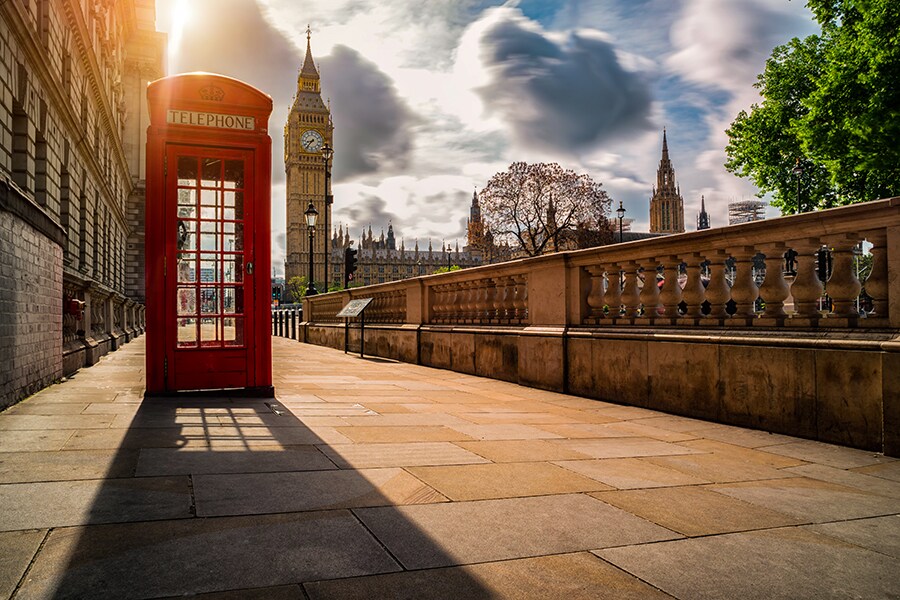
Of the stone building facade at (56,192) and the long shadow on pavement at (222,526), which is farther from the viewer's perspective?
the stone building facade at (56,192)

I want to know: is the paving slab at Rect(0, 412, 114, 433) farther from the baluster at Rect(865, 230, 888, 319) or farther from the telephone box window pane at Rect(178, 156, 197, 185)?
the baluster at Rect(865, 230, 888, 319)

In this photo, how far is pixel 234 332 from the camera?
8156mm

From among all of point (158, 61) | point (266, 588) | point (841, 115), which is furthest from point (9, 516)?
point (158, 61)

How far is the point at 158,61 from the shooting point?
48.9m

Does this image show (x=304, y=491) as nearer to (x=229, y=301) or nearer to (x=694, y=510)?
(x=694, y=510)

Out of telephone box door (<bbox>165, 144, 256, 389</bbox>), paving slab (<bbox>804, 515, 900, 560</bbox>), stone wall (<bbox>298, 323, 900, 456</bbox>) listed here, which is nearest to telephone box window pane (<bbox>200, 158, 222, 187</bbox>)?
telephone box door (<bbox>165, 144, 256, 389</bbox>)

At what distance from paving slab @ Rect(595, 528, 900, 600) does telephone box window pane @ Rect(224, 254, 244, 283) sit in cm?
626

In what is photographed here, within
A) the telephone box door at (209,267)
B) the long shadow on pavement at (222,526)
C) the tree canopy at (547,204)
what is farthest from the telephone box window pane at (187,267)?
the tree canopy at (547,204)

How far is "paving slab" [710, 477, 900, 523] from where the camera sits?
3609 millimetres

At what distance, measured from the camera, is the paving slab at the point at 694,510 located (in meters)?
3.33

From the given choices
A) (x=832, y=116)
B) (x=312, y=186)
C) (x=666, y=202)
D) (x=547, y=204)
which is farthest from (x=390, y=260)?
(x=832, y=116)

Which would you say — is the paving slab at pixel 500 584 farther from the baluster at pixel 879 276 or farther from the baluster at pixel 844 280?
the baluster at pixel 844 280

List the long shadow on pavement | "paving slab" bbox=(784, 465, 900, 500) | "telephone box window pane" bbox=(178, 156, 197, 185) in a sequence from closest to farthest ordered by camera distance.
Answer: the long shadow on pavement
"paving slab" bbox=(784, 465, 900, 500)
"telephone box window pane" bbox=(178, 156, 197, 185)

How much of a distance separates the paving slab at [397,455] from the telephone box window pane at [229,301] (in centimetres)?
355
